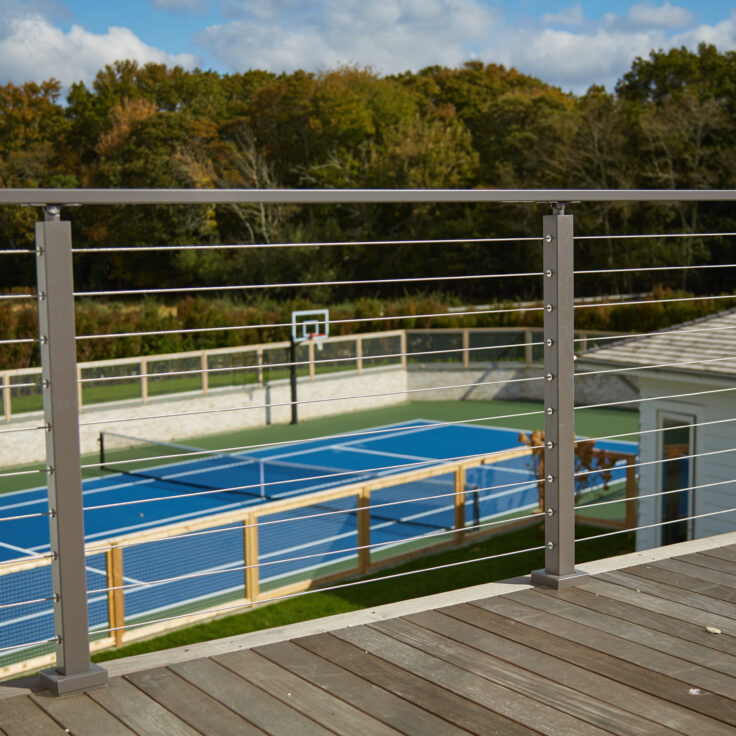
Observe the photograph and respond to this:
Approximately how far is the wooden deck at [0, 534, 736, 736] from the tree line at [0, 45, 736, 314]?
30.9 metres

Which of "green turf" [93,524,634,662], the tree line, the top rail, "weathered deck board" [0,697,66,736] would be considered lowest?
"green turf" [93,524,634,662]

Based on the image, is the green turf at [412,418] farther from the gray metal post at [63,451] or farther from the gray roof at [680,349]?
the gray metal post at [63,451]

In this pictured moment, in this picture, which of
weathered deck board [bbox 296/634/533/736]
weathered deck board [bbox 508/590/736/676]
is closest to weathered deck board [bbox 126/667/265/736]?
weathered deck board [bbox 296/634/533/736]

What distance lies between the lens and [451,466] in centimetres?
1296

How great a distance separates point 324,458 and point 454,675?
1844 cm

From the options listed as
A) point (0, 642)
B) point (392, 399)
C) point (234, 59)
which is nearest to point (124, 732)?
point (0, 642)

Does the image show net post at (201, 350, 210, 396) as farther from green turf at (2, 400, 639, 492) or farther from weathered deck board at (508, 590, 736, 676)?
weathered deck board at (508, 590, 736, 676)

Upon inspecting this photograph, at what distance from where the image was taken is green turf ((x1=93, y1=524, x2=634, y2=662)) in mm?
10359

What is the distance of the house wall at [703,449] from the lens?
37.9 ft

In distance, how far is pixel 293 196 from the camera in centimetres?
272

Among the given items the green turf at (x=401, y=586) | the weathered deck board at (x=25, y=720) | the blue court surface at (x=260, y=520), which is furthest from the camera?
the green turf at (x=401, y=586)

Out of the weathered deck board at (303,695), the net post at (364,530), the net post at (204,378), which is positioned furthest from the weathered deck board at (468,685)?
the net post at (204,378)

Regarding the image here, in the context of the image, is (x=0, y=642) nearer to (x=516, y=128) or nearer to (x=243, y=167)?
(x=243, y=167)

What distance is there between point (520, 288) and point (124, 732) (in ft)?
128
